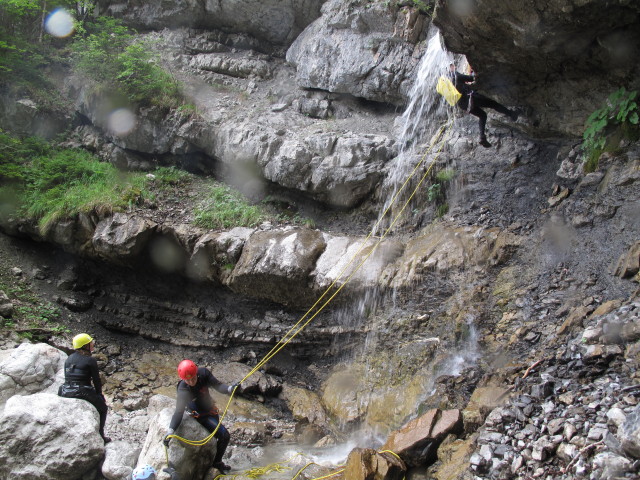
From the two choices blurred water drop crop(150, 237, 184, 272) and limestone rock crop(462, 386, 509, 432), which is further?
blurred water drop crop(150, 237, 184, 272)

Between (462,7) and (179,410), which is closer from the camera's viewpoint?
(179,410)

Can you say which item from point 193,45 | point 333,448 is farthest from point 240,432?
→ point 193,45

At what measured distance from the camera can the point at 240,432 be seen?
6.70m

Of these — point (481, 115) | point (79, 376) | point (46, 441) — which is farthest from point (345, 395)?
point (481, 115)

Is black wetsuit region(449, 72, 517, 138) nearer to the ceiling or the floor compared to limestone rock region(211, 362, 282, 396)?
nearer to the ceiling

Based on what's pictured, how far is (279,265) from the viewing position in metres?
8.20

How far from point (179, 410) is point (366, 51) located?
8.99 meters

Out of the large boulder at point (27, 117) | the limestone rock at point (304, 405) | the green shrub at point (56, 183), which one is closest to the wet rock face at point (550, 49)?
the limestone rock at point (304, 405)

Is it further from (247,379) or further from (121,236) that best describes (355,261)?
(121,236)

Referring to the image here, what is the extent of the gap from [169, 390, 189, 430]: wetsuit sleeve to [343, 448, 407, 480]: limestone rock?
1867 mm

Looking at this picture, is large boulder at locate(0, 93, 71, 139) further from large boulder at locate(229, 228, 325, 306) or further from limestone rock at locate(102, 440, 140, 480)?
limestone rock at locate(102, 440, 140, 480)

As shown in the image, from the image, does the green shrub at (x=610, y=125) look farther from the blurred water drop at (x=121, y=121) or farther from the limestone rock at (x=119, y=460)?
the blurred water drop at (x=121, y=121)

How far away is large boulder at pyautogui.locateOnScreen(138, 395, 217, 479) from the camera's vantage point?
4.67 metres

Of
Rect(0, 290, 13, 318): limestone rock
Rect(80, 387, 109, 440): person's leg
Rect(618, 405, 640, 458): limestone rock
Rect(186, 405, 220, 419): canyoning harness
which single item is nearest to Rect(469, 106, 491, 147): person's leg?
Rect(618, 405, 640, 458): limestone rock
